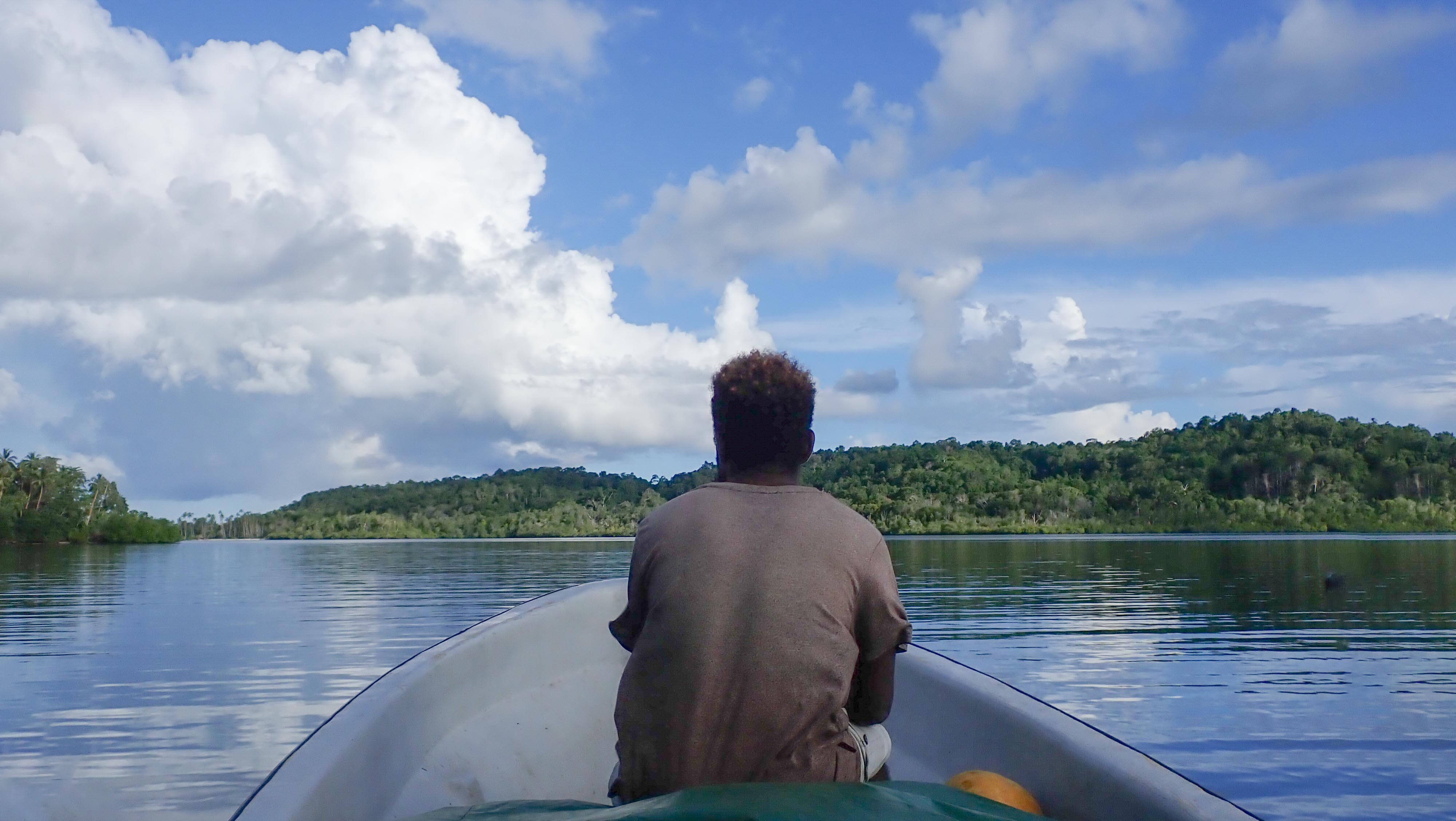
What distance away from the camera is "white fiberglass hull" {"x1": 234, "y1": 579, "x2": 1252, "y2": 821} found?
2.95m

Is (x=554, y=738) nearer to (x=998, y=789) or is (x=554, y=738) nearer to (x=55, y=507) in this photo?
(x=998, y=789)

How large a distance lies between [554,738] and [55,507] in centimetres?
12059

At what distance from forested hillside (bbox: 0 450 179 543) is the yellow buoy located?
119300mm

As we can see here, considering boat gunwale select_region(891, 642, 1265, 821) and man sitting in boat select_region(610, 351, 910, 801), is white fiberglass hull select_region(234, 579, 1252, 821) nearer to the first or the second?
boat gunwale select_region(891, 642, 1265, 821)

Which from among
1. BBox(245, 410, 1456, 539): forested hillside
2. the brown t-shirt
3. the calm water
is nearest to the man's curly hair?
the brown t-shirt

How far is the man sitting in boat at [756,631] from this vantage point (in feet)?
8.06

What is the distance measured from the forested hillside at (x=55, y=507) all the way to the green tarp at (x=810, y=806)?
393ft

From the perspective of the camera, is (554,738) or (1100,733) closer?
(1100,733)

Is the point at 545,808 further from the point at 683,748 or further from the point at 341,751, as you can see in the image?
the point at 341,751

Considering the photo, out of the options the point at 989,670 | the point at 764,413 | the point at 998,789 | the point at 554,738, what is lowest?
the point at 989,670

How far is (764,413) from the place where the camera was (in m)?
2.68

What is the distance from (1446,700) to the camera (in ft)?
37.5

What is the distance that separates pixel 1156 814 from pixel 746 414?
1.43m

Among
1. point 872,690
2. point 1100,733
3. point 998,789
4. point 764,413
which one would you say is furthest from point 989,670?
point 764,413
